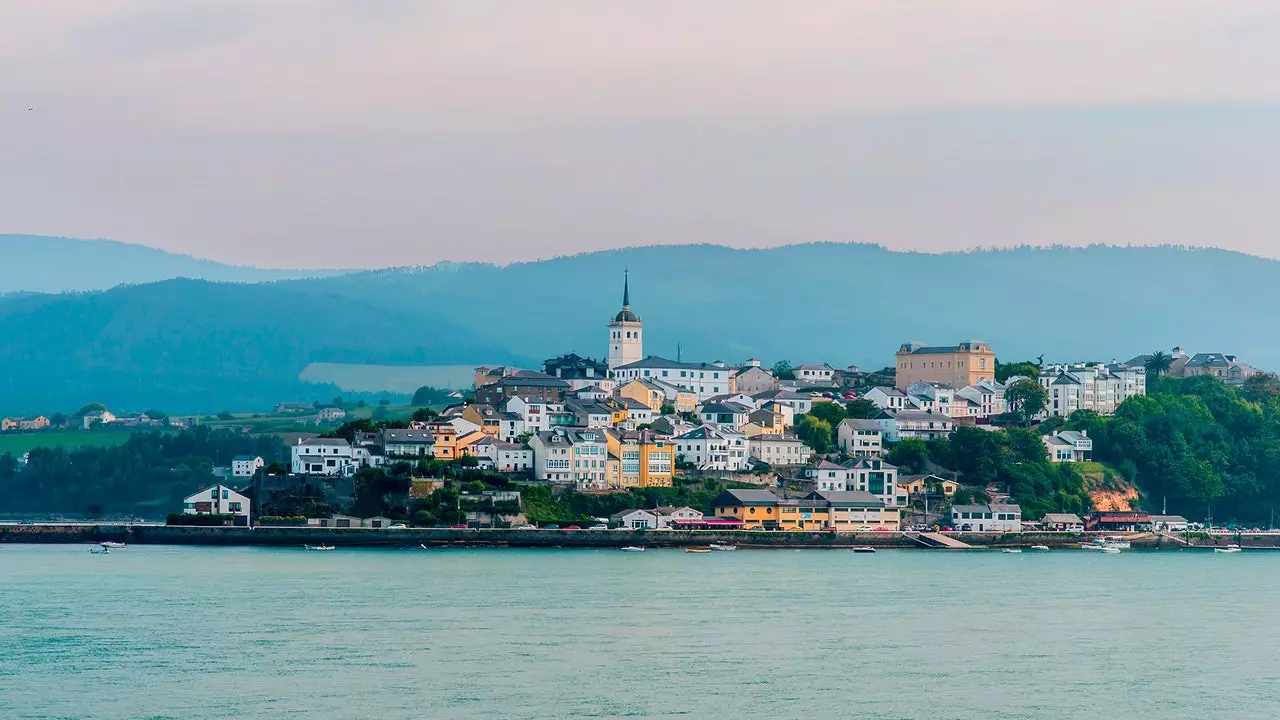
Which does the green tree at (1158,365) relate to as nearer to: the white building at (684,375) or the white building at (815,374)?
the white building at (815,374)

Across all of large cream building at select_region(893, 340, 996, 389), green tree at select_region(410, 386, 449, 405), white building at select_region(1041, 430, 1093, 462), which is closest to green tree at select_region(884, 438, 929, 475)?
white building at select_region(1041, 430, 1093, 462)

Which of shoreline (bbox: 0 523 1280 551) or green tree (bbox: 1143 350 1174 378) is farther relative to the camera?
green tree (bbox: 1143 350 1174 378)

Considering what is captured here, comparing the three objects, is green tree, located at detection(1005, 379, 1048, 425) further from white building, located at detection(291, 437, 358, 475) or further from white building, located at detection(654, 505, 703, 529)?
white building, located at detection(291, 437, 358, 475)

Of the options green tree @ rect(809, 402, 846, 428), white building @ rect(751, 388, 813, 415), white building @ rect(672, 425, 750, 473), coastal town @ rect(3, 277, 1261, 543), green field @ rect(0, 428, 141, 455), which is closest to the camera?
coastal town @ rect(3, 277, 1261, 543)

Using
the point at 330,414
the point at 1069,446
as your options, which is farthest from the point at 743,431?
the point at 330,414

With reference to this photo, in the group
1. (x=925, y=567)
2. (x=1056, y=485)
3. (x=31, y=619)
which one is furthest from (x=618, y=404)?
(x=31, y=619)

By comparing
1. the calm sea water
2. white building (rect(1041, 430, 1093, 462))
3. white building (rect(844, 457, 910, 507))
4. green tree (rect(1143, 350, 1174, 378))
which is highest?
green tree (rect(1143, 350, 1174, 378))

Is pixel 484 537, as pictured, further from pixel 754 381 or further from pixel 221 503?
pixel 754 381
